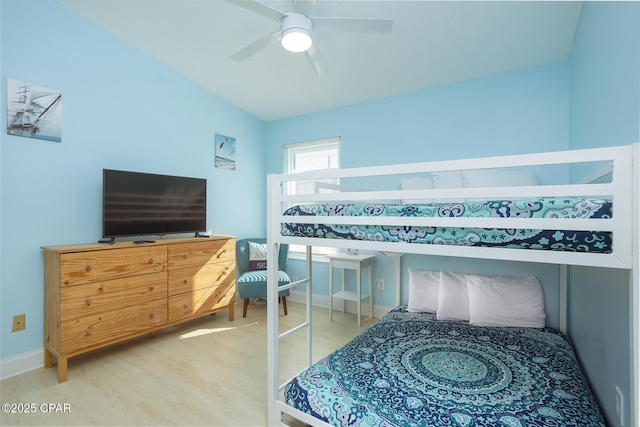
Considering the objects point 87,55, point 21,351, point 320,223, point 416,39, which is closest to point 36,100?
point 87,55

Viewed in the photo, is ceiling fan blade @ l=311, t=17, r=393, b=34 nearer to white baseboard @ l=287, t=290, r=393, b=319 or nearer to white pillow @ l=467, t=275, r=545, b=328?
white pillow @ l=467, t=275, r=545, b=328

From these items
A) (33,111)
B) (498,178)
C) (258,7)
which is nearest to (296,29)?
(258,7)

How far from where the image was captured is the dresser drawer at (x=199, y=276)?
8.91 feet

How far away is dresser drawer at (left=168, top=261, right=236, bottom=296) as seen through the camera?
2717mm

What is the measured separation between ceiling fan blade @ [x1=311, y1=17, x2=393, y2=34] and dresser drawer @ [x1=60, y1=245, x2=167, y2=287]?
2.17 meters

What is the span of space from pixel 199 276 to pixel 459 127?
2900 mm

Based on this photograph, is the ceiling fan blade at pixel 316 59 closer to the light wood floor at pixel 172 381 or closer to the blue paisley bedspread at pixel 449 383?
the blue paisley bedspread at pixel 449 383

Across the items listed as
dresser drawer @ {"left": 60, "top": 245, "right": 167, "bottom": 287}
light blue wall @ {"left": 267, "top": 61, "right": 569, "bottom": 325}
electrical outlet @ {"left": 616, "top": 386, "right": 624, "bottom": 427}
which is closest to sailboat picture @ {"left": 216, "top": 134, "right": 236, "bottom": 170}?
light blue wall @ {"left": 267, "top": 61, "right": 569, "bottom": 325}

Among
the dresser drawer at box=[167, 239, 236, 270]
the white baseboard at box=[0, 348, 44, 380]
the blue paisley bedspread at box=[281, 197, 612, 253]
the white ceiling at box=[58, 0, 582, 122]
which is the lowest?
the white baseboard at box=[0, 348, 44, 380]

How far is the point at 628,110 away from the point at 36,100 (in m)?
3.55

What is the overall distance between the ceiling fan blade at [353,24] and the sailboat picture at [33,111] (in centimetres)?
212

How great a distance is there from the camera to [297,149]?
3963 mm

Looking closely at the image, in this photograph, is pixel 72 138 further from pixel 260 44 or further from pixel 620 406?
pixel 620 406

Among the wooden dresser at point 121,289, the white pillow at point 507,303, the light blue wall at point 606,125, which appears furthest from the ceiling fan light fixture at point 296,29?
the white pillow at point 507,303
